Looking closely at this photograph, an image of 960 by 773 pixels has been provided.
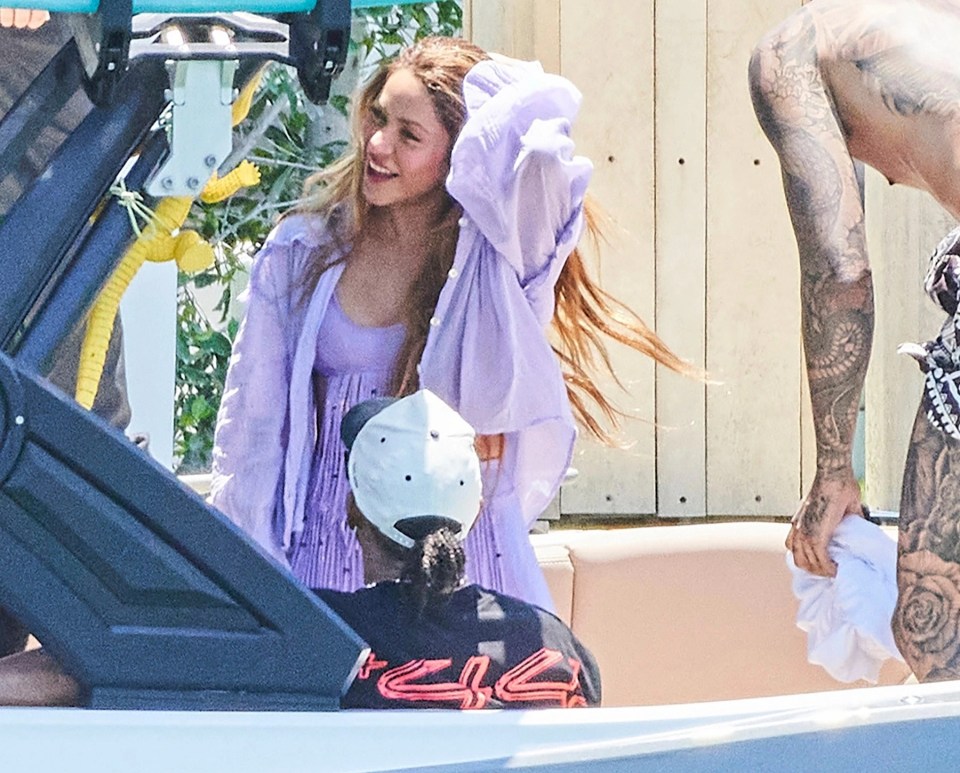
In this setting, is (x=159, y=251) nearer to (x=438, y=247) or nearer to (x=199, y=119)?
(x=199, y=119)

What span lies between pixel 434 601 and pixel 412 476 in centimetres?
14

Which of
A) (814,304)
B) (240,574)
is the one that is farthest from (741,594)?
(240,574)

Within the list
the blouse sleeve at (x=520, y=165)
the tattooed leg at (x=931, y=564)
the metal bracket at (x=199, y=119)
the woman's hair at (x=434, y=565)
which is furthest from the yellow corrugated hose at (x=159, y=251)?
the tattooed leg at (x=931, y=564)

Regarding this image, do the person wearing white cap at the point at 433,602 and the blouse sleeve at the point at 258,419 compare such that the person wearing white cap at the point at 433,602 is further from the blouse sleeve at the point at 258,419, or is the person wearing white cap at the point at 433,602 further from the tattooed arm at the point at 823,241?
the blouse sleeve at the point at 258,419

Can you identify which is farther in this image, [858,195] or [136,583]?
[858,195]

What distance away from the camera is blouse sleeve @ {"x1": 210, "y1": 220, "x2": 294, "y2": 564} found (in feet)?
8.43

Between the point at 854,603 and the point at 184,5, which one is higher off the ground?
the point at 184,5

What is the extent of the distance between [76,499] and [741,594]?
198 centimetres

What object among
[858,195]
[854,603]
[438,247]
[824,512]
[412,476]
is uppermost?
[858,195]

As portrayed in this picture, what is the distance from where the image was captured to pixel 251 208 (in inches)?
195

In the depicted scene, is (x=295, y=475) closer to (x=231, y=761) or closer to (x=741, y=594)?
(x=741, y=594)

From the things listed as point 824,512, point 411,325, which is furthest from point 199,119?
point 411,325

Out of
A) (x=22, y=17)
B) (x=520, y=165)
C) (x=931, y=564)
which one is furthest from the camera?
(x=520, y=165)

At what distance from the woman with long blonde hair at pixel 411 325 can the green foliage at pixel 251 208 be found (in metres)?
2.09
